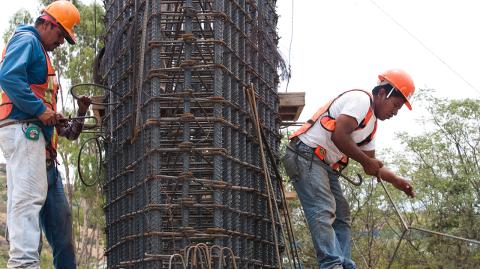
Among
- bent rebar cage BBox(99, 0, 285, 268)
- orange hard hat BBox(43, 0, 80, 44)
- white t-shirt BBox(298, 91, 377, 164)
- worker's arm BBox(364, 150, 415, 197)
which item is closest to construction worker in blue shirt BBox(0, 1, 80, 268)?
orange hard hat BBox(43, 0, 80, 44)

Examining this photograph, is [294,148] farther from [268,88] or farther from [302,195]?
[268,88]

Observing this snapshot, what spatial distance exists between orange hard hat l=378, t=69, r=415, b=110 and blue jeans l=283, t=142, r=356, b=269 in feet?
2.63

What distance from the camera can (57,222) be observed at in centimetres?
526

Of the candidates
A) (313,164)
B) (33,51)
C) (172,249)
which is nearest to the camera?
(33,51)

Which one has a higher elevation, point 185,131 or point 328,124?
point 185,131

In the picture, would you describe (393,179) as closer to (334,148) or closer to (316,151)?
(334,148)

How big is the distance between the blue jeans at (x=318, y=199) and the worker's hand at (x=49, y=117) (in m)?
1.87

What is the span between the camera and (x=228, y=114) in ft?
21.1

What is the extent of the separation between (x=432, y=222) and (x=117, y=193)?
26.0 meters

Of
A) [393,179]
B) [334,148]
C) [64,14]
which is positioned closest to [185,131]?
[334,148]

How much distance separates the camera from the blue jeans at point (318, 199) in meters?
5.46

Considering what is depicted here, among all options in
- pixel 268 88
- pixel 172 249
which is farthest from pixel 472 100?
pixel 172 249

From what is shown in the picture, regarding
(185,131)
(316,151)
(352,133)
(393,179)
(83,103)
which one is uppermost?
(83,103)

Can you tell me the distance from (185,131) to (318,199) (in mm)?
1265
